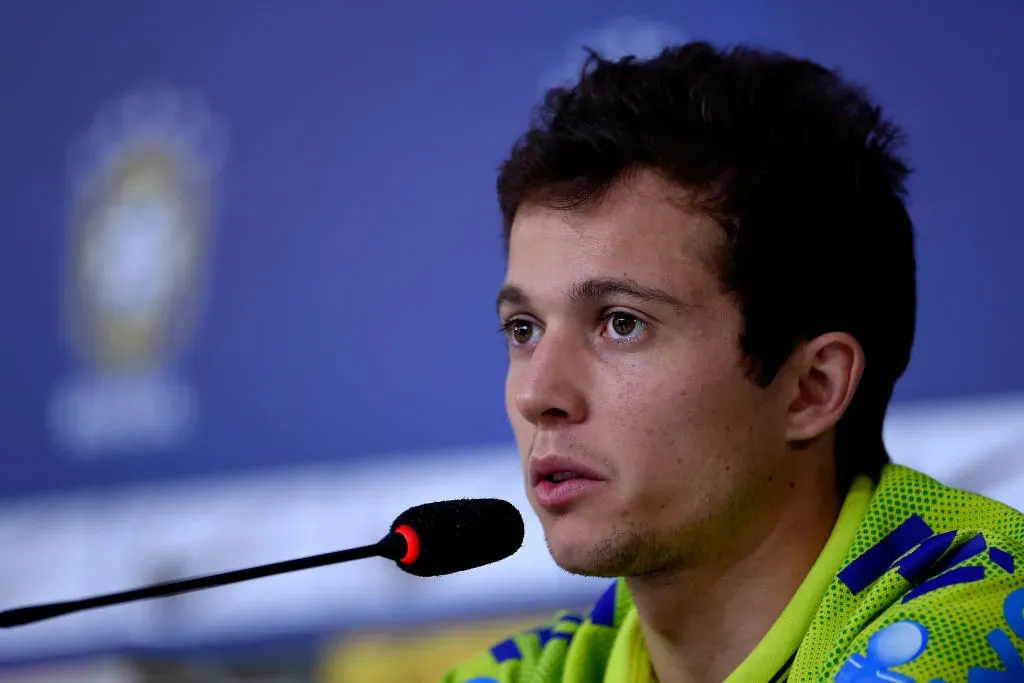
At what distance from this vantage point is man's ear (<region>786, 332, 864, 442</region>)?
1.34 meters

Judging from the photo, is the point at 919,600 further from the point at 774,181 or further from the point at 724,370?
the point at 774,181

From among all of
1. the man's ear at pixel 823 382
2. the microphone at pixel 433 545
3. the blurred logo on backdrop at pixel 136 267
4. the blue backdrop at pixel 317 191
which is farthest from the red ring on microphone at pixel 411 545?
the blurred logo on backdrop at pixel 136 267

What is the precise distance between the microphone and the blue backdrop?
1051mm

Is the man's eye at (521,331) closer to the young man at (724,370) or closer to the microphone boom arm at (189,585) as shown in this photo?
the young man at (724,370)

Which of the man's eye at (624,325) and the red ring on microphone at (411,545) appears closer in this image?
the red ring on microphone at (411,545)

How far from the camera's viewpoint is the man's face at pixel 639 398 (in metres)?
1.26

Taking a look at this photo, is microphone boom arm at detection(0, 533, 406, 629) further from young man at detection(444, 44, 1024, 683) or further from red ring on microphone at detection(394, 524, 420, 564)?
young man at detection(444, 44, 1024, 683)

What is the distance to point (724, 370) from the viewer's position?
1.30 metres

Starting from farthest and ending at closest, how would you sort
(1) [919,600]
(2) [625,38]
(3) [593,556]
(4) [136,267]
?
(4) [136,267], (2) [625,38], (3) [593,556], (1) [919,600]

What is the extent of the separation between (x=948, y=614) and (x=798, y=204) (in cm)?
46

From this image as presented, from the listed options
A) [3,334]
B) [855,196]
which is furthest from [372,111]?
[855,196]

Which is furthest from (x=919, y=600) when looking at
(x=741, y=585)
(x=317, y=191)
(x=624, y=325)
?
(x=317, y=191)

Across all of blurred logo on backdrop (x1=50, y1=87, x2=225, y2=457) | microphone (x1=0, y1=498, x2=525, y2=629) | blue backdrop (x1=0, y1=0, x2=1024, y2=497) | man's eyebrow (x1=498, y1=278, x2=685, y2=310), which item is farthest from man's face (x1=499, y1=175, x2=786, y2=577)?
blurred logo on backdrop (x1=50, y1=87, x2=225, y2=457)

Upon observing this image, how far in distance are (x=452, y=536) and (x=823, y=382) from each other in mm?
463
